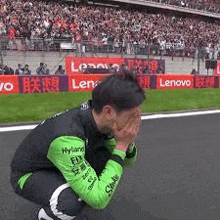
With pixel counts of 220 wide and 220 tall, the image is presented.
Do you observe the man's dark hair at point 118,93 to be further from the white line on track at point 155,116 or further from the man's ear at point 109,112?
the white line on track at point 155,116

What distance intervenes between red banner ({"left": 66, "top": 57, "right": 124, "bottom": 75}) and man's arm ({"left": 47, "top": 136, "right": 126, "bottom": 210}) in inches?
521

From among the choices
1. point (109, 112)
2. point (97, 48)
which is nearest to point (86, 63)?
point (97, 48)

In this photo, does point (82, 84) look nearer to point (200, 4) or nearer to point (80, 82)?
point (80, 82)

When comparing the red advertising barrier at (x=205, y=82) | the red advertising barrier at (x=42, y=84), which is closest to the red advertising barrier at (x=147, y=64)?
the red advertising barrier at (x=205, y=82)

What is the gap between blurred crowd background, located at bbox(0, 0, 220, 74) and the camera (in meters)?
16.0

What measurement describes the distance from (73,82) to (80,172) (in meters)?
10.5

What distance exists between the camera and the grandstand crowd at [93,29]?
1605 centimetres

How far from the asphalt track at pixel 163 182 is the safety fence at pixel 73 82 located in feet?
16.2

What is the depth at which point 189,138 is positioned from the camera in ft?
17.0

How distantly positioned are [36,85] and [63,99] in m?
1.88

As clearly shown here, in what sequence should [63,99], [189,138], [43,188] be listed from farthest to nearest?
1. [63,99]
2. [189,138]
3. [43,188]

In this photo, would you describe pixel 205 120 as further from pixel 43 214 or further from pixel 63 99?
pixel 43 214

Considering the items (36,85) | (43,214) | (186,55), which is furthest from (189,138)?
(186,55)

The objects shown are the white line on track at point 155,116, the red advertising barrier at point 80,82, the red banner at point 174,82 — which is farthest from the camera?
the red banner at point 174,82
